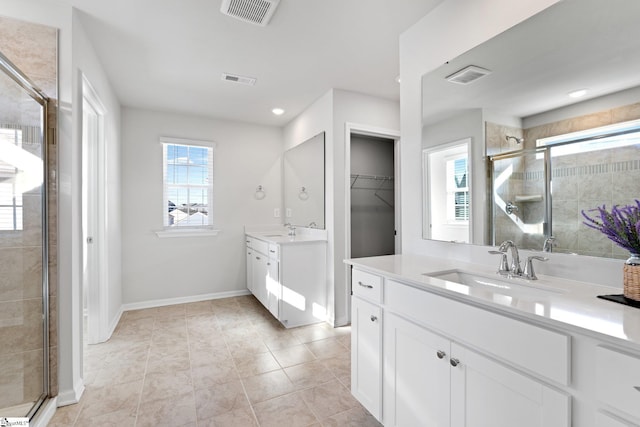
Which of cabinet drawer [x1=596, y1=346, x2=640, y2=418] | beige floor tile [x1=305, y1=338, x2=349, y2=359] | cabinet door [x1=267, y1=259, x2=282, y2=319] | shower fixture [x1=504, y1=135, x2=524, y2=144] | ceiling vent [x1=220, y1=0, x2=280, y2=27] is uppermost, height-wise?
ceiling vent [x1=220, y1=0, x2=280, y2=27]

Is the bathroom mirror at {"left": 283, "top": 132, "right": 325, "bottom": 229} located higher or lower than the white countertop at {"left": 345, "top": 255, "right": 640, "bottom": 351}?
higher

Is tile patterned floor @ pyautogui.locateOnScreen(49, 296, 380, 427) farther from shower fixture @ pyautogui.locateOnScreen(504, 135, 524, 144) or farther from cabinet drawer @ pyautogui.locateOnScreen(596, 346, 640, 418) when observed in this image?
shower fixture @ pyautogui.locateOnScreen(504, 135, 524, 144)

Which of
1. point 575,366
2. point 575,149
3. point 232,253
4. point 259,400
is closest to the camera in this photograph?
point 575,366

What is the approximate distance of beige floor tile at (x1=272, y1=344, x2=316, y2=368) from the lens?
97.1 inches

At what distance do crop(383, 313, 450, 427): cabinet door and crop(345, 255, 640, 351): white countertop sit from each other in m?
0.22

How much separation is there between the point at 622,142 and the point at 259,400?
2.30 meters

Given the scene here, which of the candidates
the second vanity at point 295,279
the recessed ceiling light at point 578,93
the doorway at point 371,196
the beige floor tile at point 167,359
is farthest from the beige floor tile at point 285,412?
the doorway at point 371,196

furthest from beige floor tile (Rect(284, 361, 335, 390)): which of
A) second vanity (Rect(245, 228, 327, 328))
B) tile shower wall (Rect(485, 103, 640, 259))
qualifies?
tile shower wall (Rect(485, 103, 640, 259))

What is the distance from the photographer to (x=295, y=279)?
318 centimetres

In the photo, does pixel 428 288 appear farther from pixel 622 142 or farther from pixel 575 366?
pixel 622 142

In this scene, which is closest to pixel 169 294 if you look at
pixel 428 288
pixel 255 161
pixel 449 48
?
pixel 255 161

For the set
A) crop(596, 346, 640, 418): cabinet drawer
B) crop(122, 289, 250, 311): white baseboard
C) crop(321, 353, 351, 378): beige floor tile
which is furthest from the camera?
crop(122, 289, 250, 311): white baseboard

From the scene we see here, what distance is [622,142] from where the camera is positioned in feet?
3.77

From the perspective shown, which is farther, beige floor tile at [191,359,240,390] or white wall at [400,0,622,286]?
beige floor tile at [191,359,240,390]
